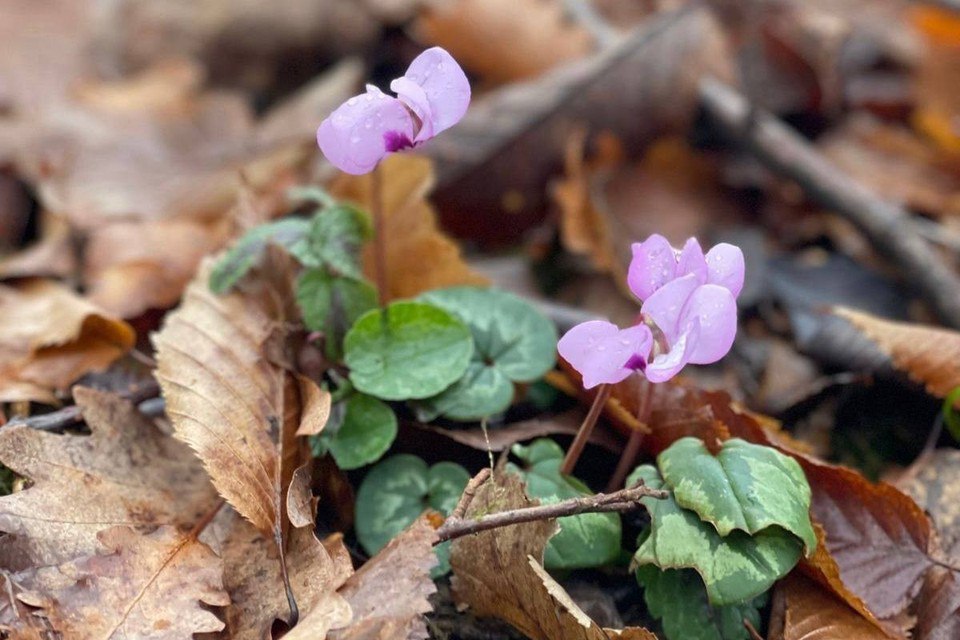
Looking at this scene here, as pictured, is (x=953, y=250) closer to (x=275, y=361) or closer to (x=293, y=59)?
(x=275, y=361)

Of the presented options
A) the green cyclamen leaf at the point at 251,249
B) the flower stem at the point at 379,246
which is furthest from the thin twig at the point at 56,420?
the flower stem at the point at 379,246

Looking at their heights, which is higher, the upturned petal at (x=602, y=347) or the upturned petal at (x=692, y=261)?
Answer: the upturned petal at (x=692, y=261)

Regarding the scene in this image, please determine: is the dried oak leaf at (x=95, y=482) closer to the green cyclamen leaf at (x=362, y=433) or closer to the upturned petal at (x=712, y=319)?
the green cyclamen leaf at (x=362, y=433)

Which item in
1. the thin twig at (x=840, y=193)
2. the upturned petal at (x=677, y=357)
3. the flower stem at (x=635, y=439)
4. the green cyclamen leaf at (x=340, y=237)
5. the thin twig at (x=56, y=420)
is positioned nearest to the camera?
the upturned petal at (x=677, y=357)

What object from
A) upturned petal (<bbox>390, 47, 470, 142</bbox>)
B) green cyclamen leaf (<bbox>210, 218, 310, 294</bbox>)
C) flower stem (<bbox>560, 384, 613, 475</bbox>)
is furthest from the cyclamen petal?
green cyclamen leaf (<bbox>210, 218, 310, 294</bbox>)

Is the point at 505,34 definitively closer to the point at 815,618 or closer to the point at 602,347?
the point at 602,347

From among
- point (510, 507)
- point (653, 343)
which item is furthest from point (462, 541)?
point (653, 343)
